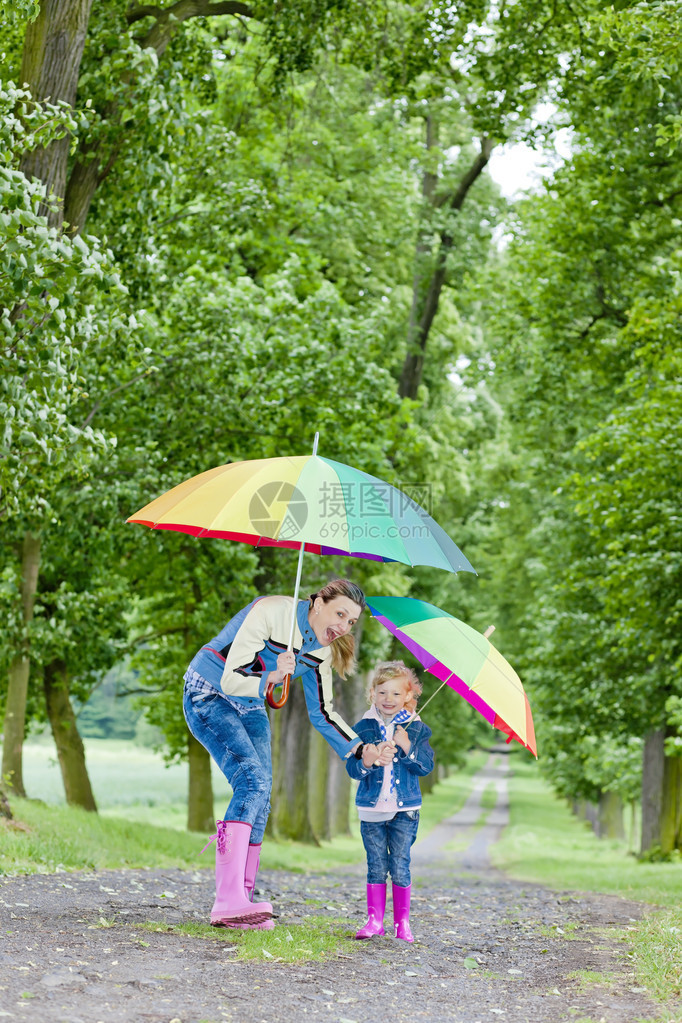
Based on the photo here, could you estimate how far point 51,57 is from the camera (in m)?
8.61

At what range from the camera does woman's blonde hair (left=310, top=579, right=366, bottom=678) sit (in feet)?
19.5

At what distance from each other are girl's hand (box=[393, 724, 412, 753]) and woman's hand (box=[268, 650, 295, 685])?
34.2 inches

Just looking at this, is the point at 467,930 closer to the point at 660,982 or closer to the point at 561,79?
the point at 660,982

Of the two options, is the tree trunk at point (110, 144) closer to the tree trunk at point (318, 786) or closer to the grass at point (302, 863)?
the grass at point (302, 863)

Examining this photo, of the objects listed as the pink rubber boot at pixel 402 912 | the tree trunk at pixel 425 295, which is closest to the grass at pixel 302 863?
the pink rubber boot at pixel 402 912

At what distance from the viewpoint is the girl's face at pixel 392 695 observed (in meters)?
6.22

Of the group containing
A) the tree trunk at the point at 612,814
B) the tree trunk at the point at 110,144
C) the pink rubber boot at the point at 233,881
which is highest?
the tree trunk at the point at 110,144

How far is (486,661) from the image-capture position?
20.4 ft

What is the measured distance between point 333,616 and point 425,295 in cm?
1542

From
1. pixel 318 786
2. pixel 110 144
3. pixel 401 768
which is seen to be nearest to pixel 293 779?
pixel 318 786

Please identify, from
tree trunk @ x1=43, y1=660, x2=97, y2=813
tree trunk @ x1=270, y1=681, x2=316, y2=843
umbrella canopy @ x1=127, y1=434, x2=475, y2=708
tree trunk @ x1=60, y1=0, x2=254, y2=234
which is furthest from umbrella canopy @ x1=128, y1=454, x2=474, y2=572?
tree trunk @ x1=270, y1=681, x2=316, y2=843

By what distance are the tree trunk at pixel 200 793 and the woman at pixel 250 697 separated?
43.6ft

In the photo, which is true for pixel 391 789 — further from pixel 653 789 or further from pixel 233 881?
pixel 653 789

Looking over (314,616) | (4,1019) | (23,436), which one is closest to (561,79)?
(23,436)
